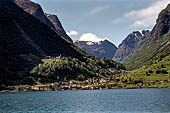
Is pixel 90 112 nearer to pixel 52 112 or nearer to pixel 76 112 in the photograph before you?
pixel 76 112

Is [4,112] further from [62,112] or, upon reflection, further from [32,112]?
[62,112]

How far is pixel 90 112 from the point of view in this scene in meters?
103

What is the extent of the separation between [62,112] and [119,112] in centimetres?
2235

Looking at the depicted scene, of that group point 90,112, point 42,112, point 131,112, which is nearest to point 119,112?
point 131,112

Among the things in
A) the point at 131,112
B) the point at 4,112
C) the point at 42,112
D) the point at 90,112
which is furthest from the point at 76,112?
the point at 4,112

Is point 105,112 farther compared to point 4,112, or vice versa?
point 4,112

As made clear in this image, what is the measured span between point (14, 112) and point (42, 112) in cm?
1149

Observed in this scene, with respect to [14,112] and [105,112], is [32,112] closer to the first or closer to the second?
[14,112]

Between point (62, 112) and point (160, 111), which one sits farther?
point (62, 112)

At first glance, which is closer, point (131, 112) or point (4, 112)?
point (131, 112)

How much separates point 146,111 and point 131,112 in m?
5.67

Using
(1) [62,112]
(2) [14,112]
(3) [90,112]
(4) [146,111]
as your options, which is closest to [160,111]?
(4) [146,111]

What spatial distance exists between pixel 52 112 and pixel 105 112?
69.4ft

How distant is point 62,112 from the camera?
106 metres
